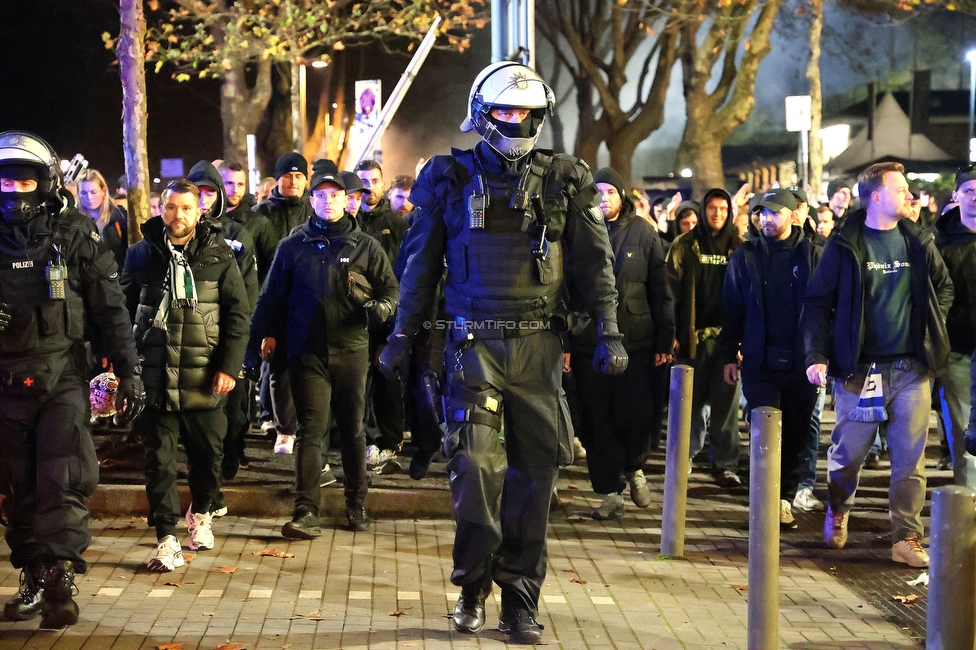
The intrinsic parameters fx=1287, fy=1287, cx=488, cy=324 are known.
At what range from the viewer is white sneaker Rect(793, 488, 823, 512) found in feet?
29.7

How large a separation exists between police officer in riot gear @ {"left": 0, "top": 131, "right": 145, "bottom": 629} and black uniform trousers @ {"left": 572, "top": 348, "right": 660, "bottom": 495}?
3682 mm

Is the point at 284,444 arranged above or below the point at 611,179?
below

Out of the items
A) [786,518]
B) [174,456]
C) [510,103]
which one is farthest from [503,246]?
[786,518]

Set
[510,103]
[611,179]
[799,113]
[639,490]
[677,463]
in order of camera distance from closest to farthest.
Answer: [510,103] → [677,463] → [639,490] → [611,179] → [799,113]

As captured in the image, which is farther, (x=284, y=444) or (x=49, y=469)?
(x=284, y=444)

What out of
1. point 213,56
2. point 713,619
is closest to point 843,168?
point 213,56

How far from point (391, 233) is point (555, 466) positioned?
4.57 meters

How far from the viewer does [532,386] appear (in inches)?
235

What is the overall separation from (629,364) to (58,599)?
4410 mm

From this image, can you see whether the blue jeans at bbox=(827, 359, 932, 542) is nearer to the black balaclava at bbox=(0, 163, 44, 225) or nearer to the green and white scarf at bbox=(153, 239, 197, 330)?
the green and white scarf at bbox=(153, 239, 197, 330)

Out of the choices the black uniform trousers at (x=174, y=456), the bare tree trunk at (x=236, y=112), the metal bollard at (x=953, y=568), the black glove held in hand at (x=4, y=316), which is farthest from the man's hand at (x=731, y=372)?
the bare tree trunk at (x=236, y=112)

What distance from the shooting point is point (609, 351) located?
19.4 feet

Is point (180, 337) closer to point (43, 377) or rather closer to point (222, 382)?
point (222, 382)

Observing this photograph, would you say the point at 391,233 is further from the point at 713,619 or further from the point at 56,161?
the point at 713,619
